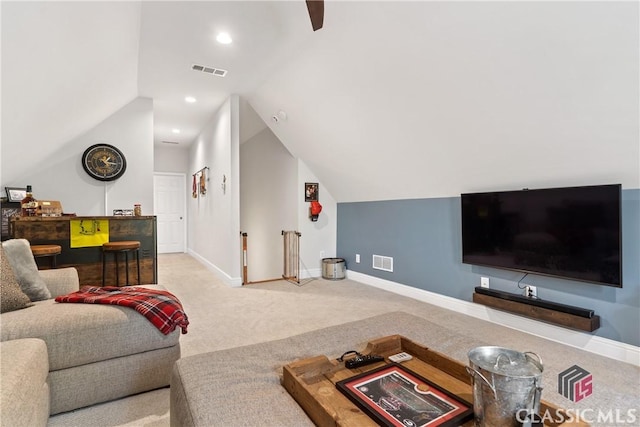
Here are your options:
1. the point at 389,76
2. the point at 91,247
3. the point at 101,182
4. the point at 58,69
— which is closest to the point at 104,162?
the point at 101,182

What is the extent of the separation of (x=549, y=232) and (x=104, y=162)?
543cm

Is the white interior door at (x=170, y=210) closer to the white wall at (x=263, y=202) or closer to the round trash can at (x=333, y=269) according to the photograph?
the white wall at (x=263, y=202)

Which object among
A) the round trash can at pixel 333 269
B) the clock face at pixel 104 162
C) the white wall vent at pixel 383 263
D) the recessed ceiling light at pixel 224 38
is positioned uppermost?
the recessed ceiling light at pixel 224 38

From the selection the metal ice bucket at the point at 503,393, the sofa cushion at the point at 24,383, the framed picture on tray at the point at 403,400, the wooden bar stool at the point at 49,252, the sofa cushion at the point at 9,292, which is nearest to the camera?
the metal ice bucket at the point at 503,393

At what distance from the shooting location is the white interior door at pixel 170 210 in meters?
8.03

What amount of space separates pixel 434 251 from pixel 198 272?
13.4 feet

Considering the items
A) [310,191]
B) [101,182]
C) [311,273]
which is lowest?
[311,273]

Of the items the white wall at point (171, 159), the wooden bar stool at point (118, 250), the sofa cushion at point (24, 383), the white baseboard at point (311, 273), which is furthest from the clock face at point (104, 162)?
the sofa cushion at point (24, 383)

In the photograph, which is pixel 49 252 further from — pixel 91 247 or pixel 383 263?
pixel 383 263

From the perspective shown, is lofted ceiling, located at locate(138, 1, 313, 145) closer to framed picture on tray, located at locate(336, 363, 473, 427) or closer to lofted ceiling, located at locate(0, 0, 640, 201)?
lofted ceiling, located at locate(0, 0, 640, 201)

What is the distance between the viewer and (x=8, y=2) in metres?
1.60

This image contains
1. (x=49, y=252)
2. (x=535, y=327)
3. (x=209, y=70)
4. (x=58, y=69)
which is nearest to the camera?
(x=58, y=69)

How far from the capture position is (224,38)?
3096mm

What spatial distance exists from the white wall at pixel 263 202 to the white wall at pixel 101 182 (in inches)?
57.7
